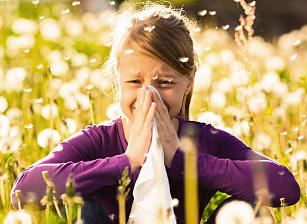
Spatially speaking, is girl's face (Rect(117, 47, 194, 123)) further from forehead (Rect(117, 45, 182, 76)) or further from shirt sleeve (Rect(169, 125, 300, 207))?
shirt sleeve (Rect(169, 125, 300, 207))

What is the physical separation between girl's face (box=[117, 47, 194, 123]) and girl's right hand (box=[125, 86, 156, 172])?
0.08m

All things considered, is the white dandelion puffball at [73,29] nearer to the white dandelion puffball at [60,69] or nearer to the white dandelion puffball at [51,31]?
the white dandelion puffball at [51,31]

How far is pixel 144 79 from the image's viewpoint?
5.15 feet

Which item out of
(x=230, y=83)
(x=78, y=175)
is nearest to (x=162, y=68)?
(x=78, y=175)

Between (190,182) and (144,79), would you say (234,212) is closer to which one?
(190,182)

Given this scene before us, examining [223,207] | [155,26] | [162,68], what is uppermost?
[155,26]

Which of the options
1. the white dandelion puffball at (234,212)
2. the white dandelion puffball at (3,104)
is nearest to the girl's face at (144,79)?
the white dandelion puffball at (234,212)

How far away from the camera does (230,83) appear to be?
9.41 feet

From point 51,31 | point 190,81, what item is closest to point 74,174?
point 190,81

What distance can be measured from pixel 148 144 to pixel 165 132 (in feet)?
0.23

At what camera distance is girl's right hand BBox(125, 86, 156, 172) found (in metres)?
1.44

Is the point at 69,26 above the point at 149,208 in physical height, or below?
above

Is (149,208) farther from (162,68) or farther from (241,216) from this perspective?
(162,68)

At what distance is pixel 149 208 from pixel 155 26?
24.3 inches
